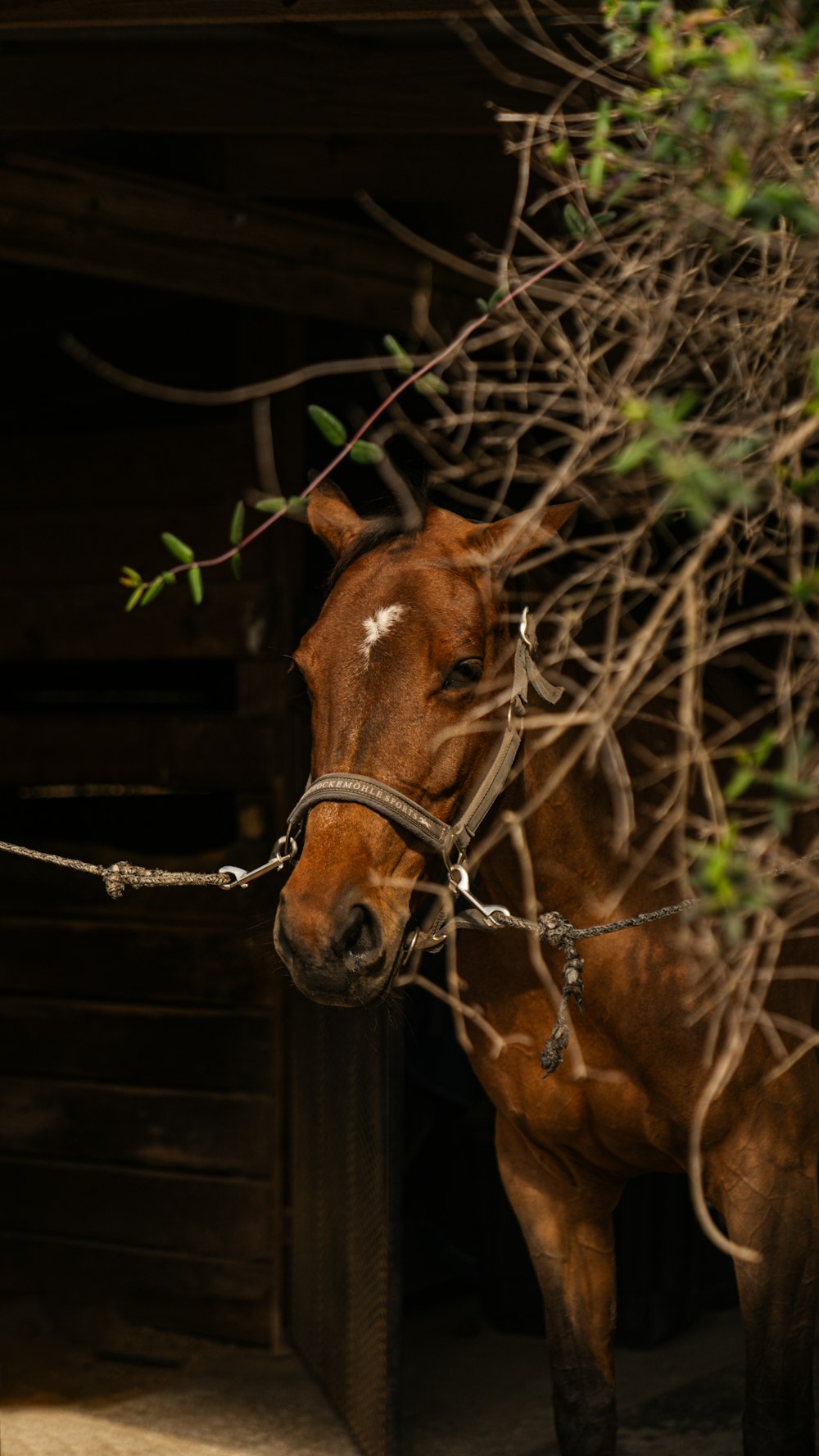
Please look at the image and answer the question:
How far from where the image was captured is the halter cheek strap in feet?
7.12

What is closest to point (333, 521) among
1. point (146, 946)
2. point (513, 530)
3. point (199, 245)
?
point (513, 530)

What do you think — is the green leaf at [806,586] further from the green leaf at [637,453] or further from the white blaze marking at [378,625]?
the white blaze marking at [378,625]

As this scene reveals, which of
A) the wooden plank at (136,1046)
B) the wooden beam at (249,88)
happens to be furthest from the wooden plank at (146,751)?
the wooden beam at (249,88)

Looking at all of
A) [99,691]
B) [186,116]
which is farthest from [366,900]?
[99,691]

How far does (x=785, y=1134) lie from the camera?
2525 mm

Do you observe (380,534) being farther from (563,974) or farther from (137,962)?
(137,962)

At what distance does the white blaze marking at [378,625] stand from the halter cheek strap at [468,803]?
0.19 meters

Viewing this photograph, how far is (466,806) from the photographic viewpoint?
232 cm

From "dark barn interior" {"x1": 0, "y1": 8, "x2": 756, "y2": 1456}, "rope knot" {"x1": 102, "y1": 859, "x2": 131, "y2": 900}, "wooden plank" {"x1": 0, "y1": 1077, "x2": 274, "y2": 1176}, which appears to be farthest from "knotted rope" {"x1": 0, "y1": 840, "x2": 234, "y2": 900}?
"wooden plank" {"x1": 0, "y1": 1077, "x2": 274, "y2": 1176}

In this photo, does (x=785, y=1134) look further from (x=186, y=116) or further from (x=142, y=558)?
(x=142, y=558)

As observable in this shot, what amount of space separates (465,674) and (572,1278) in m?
1.18

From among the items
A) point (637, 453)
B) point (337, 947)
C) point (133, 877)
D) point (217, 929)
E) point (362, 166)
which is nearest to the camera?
point (637, 453)

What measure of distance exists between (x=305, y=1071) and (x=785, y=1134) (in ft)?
5.85

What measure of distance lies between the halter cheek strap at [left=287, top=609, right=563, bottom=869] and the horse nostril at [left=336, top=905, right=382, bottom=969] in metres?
0.15
